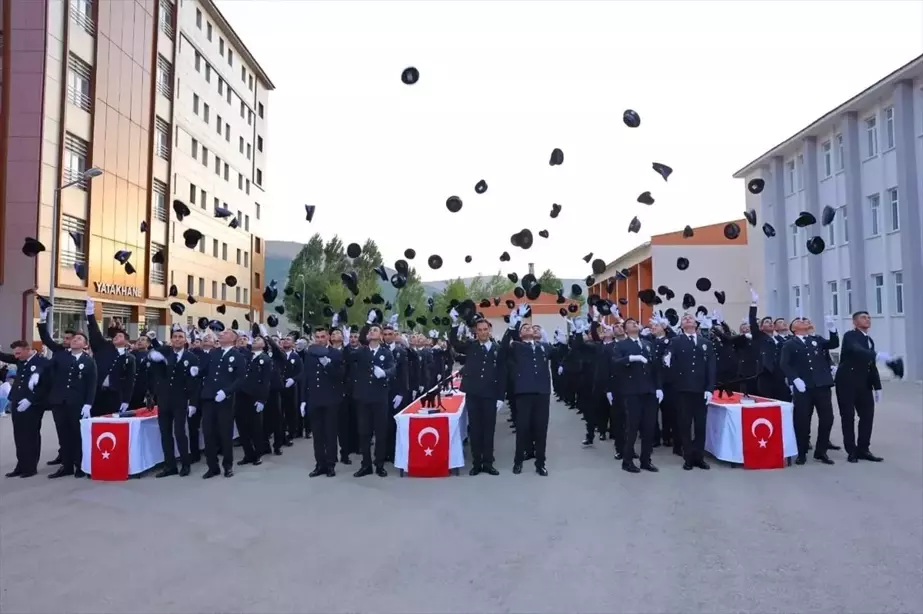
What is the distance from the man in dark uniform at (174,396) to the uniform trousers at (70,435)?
1028 millimetres

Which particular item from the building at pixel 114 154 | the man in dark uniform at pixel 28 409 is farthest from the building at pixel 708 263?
the man in dark uniform at pixel 28 409

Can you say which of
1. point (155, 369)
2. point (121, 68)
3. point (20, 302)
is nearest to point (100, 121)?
point (121, 68)

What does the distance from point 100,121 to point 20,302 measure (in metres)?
7.71

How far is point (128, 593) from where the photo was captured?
468 cm

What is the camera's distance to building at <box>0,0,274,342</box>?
23.6 m

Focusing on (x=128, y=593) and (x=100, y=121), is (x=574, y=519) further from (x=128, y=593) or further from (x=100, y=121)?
(x=100, y=121)

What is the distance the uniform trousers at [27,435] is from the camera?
8977 millimetres

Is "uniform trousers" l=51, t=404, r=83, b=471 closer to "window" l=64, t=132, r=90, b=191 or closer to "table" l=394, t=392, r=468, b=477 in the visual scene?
"table" l=394, t=392, r=468, b=477

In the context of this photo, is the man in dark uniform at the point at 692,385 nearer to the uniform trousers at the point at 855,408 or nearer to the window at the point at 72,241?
the uniform trousers at the point at 855,408

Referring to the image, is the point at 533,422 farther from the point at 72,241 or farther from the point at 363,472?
the point at 72,241

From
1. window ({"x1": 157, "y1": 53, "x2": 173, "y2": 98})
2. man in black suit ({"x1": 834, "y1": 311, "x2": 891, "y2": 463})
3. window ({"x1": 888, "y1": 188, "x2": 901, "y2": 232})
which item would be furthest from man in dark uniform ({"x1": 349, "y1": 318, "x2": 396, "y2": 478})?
window ({"x1": 157, "y1": 53, "x2": 173, "y2": 98})

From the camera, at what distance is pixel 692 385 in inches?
348

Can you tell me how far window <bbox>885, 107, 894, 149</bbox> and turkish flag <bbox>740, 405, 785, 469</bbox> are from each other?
20487 mm

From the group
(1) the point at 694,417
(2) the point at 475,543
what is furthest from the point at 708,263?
(2) the point at 475,543
